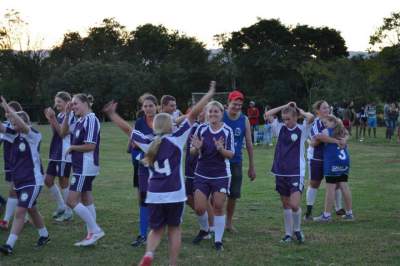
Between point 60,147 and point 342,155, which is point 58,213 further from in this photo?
point 342,155

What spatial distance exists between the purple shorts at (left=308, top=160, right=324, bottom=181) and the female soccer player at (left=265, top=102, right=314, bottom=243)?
78.5 inches

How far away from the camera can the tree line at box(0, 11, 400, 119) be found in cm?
5597

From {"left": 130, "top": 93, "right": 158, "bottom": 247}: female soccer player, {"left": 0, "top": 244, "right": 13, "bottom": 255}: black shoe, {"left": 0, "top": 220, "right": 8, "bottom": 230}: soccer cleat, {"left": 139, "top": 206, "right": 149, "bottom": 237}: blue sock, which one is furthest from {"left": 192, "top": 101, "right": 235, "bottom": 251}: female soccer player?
{"left": 0, "top": 220, "right": 8, "bottom": 230}: soccer cleat

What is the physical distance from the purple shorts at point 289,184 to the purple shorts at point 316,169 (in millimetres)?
2091

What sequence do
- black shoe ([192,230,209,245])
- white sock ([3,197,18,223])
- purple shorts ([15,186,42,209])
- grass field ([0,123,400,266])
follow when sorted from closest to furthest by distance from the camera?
grass field ([0,123,400,266])
purple shorts ([15,186,42,209])
black shoe ([192,230,209,245])
white sock ([3,197,18,223])

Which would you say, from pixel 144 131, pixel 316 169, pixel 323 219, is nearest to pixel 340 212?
pixel 323 219

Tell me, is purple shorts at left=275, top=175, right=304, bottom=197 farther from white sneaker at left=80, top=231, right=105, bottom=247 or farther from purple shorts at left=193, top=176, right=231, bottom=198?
white sneaker at left=80, top=231, right=105, bottom=247

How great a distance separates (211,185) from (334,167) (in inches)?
116

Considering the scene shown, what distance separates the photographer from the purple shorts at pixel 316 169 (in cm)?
1002

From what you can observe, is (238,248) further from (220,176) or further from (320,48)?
(320,48)

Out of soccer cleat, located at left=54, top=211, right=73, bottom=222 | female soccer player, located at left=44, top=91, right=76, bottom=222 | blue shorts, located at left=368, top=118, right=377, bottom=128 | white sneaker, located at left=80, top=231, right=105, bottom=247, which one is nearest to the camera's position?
white sneaker, located at left=80, top=231, right=105, bottom=247

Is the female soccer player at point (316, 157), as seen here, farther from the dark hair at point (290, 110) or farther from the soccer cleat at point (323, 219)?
the dark hair at point (290, 110)

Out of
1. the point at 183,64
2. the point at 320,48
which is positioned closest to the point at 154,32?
the point at 183,64

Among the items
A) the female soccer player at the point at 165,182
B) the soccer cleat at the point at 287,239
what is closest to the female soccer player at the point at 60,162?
the female soccer player at the point at 165,182
